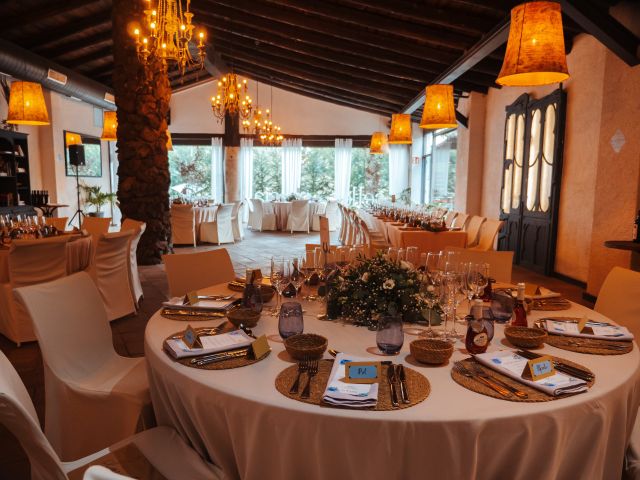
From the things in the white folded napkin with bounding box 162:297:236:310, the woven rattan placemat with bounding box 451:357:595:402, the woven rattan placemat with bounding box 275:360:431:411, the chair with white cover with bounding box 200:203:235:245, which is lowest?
the chair with white cover with bounding box 200:203:235:245

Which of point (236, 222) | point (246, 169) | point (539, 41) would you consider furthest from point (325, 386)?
point (246, 169)

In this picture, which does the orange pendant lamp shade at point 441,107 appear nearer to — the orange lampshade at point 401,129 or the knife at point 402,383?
the orange lampshade at point 401,129

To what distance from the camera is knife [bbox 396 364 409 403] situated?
1304mm

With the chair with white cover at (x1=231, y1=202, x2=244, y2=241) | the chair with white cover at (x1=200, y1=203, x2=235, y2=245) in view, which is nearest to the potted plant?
the chair with white cover at (x1=200, y1=203, x2=235, y2=245)

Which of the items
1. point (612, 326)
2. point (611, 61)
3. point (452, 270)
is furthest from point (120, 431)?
point (611, 61)

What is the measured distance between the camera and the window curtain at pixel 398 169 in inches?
593

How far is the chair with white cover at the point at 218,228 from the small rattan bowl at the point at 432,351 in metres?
8.76

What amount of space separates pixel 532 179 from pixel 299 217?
21.5 ft

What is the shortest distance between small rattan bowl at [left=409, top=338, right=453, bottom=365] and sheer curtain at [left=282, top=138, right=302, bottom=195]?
45.2 ft

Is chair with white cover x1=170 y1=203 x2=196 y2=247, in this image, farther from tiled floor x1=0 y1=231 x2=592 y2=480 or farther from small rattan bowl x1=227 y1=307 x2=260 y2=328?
small rattan bowl x1=227 y1=307 x2=260 y2=328

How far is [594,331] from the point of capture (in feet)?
6.14

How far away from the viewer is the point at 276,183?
15828 mm

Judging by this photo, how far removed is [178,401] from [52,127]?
450 inches

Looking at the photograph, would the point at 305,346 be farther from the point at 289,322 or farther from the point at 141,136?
the point at 141,136
